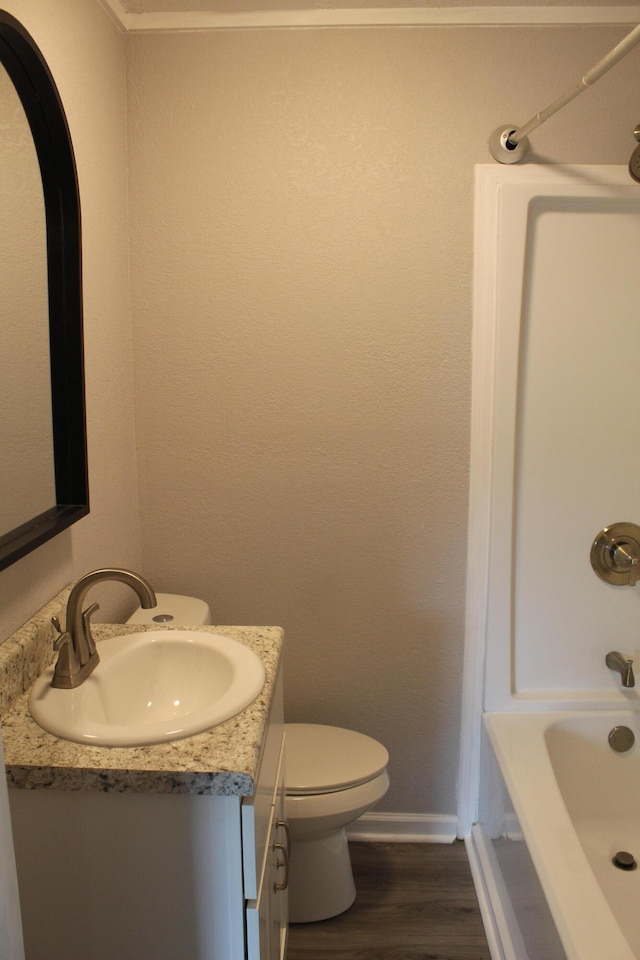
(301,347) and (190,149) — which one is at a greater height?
(190,149)

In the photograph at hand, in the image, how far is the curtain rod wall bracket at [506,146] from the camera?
1.90 metres

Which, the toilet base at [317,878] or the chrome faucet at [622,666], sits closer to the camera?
the toilet base at [317,878]

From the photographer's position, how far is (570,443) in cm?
206

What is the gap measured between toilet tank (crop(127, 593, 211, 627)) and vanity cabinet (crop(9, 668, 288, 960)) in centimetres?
72

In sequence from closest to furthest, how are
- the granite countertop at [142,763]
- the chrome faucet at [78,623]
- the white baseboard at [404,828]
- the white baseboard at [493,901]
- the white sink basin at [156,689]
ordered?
the granite countertop at [142,763] → the white sink basin at [156,689] → the chrome faucet at [78,623] → the white baseboard at [493,901] → the white baseboard at [404,828]

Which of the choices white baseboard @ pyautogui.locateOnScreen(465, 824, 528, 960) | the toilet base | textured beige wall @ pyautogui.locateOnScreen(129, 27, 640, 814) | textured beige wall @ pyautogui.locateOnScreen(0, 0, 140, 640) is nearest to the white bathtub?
white baseboard @ pyautogui.locateOnScreen(465, 824, 528, 960)

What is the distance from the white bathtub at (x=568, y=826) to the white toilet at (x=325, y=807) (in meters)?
0.35

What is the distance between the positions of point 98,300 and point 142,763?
1133 mm

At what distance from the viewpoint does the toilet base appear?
1.87 m

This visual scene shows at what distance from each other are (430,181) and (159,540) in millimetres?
1249

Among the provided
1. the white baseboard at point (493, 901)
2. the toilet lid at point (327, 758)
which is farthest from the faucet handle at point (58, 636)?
the white baseboard at point (493, 901)

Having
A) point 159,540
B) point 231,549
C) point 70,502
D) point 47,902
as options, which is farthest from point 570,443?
point 47,902

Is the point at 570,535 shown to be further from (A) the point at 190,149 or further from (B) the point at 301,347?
(A) the point at 190,149

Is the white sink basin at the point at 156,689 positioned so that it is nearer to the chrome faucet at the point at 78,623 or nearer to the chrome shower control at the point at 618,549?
the chrome faucet at the point at 78,623
